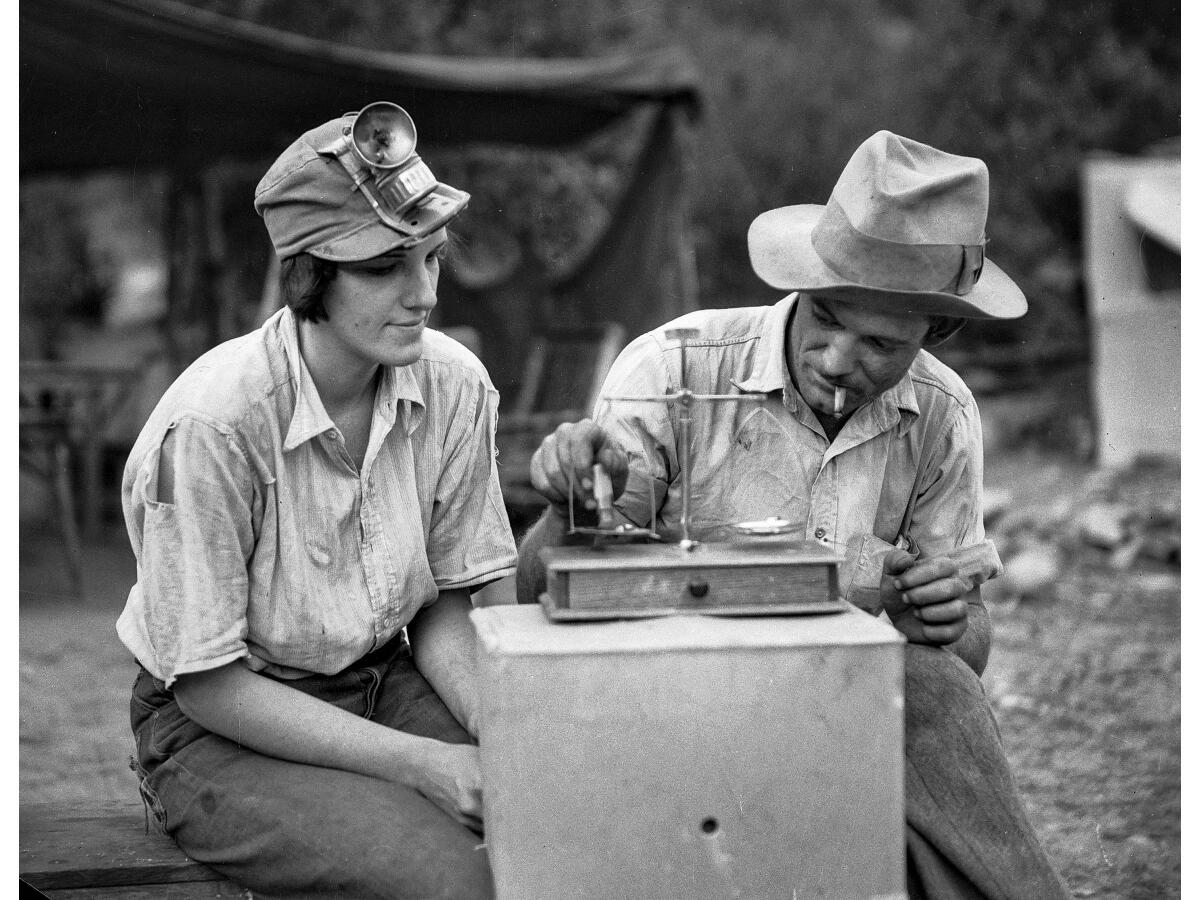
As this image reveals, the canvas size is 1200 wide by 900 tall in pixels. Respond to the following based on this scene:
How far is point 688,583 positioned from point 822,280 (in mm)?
621

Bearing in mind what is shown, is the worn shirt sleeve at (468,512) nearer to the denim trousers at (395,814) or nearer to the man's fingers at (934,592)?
the denim trousers at (395,814)

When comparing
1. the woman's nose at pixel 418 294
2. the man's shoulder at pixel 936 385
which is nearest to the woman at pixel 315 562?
the woman's nose at pixel 418 294

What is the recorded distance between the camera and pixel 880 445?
2543 mm

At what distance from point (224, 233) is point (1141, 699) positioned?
308 inches

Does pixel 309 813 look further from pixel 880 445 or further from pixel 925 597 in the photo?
pixel 880 445

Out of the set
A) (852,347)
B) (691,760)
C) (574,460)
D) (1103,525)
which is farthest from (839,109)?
(691,760)

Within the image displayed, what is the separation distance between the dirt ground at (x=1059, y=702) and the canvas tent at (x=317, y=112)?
2.15 m

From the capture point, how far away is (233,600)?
220 cm

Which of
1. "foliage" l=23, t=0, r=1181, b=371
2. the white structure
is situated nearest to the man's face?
"foliage" l=23, t=0, r=1181, b=371

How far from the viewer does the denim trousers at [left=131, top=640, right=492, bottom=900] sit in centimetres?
Answer: 209

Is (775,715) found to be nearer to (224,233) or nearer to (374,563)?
(374,563)

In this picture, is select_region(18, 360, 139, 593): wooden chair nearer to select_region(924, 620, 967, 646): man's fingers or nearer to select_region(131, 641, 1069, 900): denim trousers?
select_region(131, 641, 1069, 900): denim trousers

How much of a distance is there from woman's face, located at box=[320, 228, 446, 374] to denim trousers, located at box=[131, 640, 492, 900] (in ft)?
2.00

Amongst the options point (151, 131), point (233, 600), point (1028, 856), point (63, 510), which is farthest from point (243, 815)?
point (151, 131)
